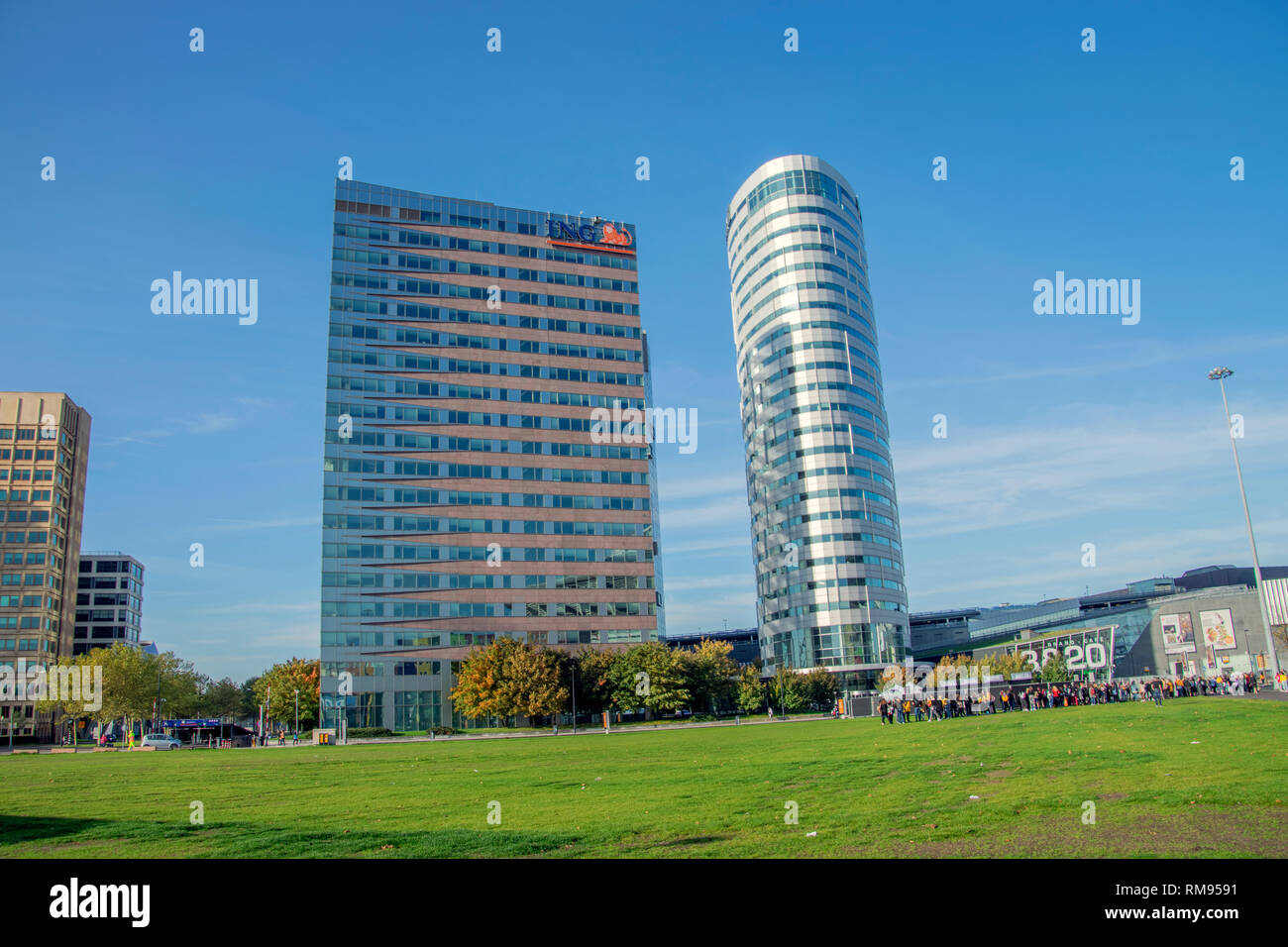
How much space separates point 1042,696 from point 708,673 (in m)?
37.3

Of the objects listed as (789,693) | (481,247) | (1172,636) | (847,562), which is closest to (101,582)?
(481,247)

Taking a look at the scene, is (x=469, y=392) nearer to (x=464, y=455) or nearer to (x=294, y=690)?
(x=464, y=455)

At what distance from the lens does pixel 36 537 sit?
13350 cm

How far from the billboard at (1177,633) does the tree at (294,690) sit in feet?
387

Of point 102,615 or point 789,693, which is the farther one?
point 102,615

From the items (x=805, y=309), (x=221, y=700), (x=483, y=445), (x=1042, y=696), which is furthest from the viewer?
(x=221, y=700)

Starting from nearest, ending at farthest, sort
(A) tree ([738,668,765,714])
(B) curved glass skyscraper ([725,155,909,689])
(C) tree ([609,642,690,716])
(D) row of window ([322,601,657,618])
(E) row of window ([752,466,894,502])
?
(C) tree ([609,642,690,716])
(A) tree ([738,668,765,714])
(D) row of window ([322,601,657,618])
(B) curved glass skyscraper ([725,155,909,689])
(E) row of window ([752,466,894,502])

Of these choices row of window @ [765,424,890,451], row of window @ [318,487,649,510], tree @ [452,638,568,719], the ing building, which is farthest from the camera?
row of window @ [765,424,890,451]

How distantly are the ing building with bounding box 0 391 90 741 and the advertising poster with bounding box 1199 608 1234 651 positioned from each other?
16711 centimetres

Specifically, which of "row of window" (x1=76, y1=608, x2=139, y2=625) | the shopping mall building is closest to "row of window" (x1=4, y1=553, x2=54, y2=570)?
"row of window" (x1=76, y1=608, x2=139, y2=625)

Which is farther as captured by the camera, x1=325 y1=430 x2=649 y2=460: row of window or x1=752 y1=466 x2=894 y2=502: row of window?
x1=752 y1=466 x2=894 y2=502: row of window

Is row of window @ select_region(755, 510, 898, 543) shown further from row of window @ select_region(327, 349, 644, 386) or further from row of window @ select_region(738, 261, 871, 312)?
row of window @ select_region(738, 261, 871, 312)

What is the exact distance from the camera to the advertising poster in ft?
368

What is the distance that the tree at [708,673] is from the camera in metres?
93.6
